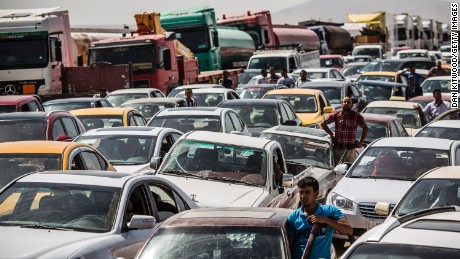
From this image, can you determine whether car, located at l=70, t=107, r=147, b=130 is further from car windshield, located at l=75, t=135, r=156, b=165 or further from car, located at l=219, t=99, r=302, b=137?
car windshield, located at l=75, t=135, r=156, b=165

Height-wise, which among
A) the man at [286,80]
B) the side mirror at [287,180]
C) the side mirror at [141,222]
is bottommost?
the man at [286,80]

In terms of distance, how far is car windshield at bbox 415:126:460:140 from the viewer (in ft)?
61.7

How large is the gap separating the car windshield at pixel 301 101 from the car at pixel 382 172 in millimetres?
11080

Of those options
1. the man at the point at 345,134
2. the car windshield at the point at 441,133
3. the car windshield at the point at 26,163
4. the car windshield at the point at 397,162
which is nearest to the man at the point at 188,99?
the man at the point at 345,134

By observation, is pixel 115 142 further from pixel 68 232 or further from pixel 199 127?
pixel 68 232

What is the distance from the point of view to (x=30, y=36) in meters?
32.0

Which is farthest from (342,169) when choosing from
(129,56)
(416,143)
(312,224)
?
(129,56)

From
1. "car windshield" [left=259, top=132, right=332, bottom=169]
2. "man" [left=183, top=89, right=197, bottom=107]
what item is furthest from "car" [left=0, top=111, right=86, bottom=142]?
"man" [left=183, top=89, right=197, bottom=107]

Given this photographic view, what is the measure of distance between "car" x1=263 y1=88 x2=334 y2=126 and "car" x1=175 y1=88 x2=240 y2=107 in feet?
3.02

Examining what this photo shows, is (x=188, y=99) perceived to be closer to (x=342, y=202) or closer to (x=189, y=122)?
(x=189, y=122)

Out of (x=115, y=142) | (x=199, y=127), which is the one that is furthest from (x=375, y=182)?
(x=199, y=127)

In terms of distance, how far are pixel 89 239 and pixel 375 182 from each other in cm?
603

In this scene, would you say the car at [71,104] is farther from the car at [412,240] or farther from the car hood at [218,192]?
the car at [412,240]

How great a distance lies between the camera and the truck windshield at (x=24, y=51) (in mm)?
31984
